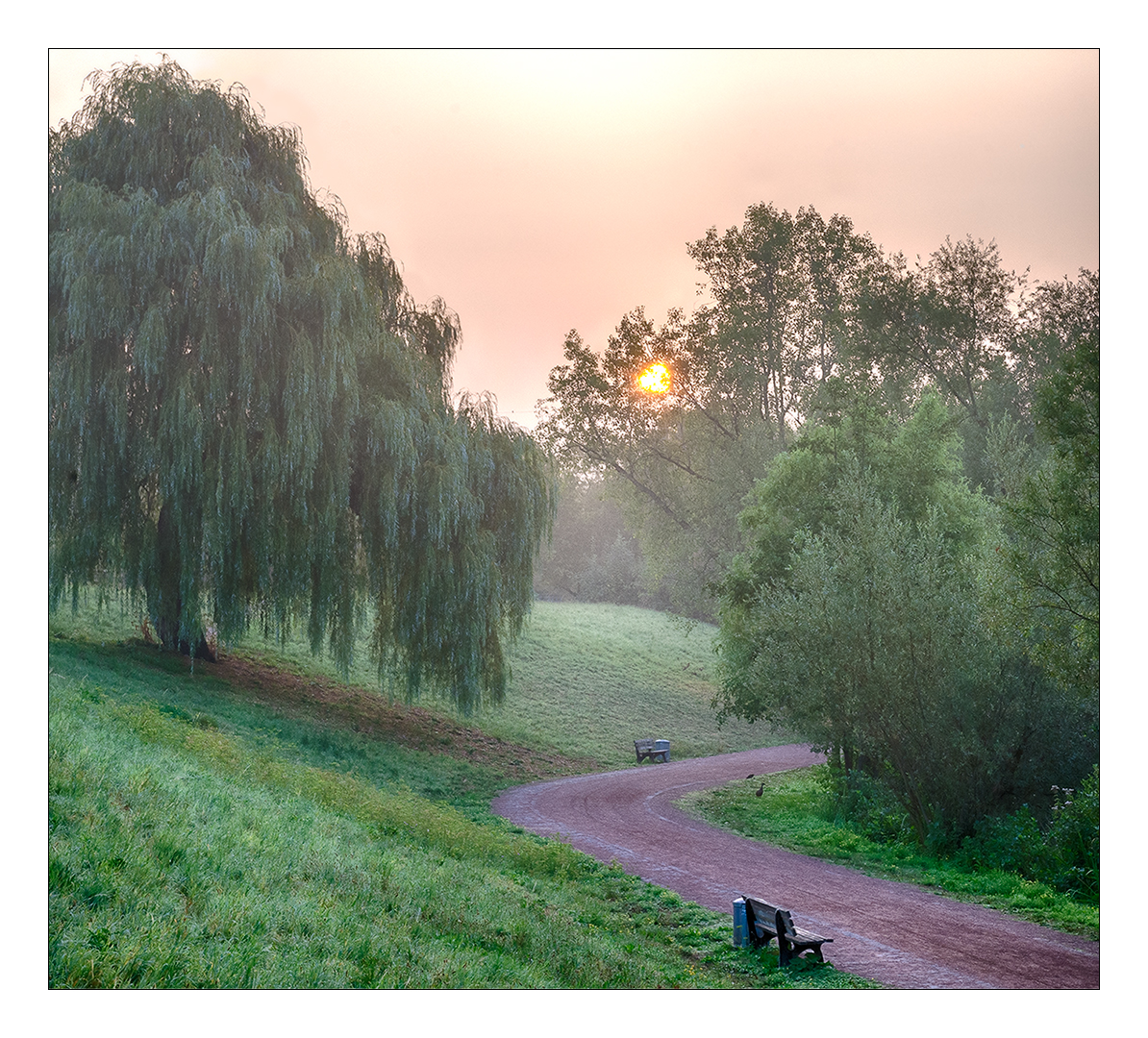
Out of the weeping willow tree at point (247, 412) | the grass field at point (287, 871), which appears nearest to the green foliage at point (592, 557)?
the weeping willow tree at point (247, 412)

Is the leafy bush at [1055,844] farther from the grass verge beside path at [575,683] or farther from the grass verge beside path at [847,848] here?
the grass verge beside path at [575,683]

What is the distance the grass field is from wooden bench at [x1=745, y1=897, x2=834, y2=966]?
16cm

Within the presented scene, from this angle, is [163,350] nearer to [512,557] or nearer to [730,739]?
[512,557]

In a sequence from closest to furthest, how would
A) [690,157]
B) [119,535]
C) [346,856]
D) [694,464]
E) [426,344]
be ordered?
[346,856]
[690,157]
[119,535]
[426,344]
[694,464]

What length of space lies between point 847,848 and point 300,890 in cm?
905

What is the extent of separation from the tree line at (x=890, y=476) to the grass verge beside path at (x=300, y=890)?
505cm

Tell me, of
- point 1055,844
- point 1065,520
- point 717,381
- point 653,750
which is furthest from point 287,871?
point 653,750

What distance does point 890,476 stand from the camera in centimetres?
1847

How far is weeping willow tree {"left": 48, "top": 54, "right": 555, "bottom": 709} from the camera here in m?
12.2

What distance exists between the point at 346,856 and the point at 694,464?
13241 millimetres

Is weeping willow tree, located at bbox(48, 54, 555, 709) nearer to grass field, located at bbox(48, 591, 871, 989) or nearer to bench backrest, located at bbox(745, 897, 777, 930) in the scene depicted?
grass field, located at bbox(48, 591, 871, 989)

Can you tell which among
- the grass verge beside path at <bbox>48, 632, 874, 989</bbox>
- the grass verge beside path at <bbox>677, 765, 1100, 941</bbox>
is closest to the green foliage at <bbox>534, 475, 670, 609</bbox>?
the grass verge beside path at <bbox>677, 765, 1100, 941</bbox>
